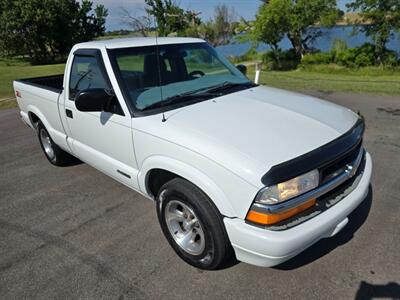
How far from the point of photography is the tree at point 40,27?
3316cm

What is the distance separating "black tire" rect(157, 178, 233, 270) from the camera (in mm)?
2393

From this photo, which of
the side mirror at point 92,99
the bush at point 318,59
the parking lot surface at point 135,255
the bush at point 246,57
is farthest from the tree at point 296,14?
the side mirror at point 92,99

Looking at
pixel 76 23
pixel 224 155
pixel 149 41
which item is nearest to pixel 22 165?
pixel 149 41

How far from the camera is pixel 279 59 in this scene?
77.1ft

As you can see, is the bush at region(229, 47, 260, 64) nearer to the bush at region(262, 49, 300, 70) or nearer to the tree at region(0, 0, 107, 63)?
the bush at region(262, 49, 300, 70)

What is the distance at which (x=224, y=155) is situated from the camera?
7.39ft

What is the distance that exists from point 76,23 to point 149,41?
41.7 metres

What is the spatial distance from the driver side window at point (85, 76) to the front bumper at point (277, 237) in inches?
77.9

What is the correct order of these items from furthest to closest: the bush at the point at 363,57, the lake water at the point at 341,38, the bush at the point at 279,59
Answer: the bush at the point at 279,59, the lake water at the point at 341,38, the bush at the point at 363,57

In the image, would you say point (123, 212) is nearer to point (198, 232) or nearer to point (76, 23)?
point (198, 232)

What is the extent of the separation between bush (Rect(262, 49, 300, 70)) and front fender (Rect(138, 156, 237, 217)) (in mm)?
21556

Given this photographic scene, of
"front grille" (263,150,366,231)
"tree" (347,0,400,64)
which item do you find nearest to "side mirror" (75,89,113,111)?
"front grille" (263,150,366,231)

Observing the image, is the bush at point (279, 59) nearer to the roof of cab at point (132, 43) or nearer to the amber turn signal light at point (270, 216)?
the roof of cab at point (132, 43)

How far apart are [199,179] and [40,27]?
1549 inches
